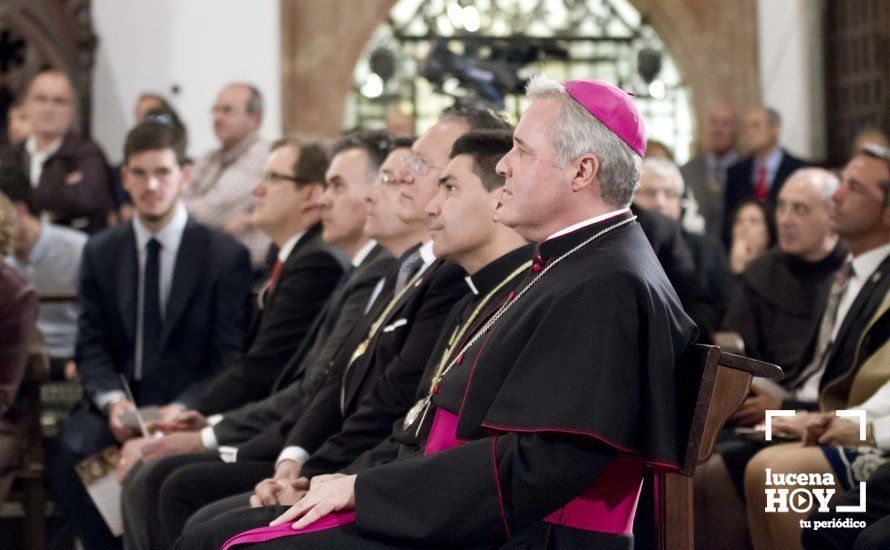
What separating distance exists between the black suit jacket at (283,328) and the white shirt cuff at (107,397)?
0.45 metres

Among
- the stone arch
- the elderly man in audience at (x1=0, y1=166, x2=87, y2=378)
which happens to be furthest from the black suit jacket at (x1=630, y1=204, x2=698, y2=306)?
the stone arch

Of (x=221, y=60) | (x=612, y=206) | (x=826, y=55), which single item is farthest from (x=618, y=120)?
(x=826, y=55)

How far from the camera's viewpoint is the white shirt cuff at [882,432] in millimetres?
3928

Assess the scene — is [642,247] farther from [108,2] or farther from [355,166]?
[108,2]

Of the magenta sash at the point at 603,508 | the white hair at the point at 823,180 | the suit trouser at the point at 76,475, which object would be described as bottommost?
the suit trouser at the point at 76,475

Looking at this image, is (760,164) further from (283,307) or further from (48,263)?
(283,307)

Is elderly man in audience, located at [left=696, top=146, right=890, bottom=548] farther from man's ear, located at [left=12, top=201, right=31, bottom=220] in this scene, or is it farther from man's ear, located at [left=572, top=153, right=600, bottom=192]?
man's ear, located at [left=12, top=201, right=31, bottom=220]

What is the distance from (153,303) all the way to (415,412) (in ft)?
8.28

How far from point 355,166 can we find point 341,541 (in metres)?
2.40

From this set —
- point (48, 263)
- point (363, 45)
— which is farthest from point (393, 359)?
point (363, 45)

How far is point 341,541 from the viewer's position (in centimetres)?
295

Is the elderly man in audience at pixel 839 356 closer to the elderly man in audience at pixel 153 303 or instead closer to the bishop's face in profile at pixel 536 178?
the bishop's face in profile at pixel 536 178

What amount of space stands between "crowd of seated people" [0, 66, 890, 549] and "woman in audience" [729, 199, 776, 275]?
0.02 m

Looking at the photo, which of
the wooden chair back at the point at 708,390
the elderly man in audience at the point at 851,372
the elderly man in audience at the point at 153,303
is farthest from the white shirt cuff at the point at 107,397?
the wooden chair back at the point at 708,390
